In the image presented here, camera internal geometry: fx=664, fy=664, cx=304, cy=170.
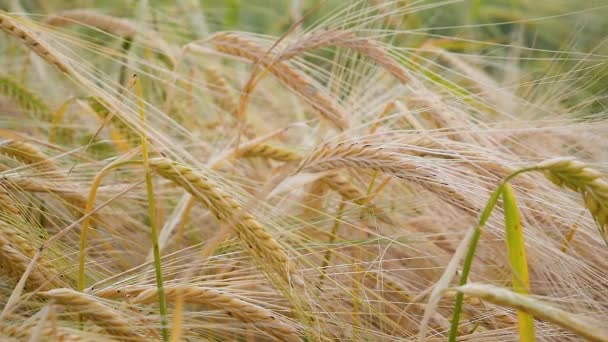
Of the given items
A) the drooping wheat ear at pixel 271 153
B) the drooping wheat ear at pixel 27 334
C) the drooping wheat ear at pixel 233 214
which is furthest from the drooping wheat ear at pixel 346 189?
the drooping wheat ear at pixel 27 334

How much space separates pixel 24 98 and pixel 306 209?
0.84 m

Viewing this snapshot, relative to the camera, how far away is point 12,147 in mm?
1310

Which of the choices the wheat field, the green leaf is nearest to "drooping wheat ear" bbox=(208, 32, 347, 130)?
the wheat field

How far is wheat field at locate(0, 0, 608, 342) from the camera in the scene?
0.95 metres

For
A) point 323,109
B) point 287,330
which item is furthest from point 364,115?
point 287,330

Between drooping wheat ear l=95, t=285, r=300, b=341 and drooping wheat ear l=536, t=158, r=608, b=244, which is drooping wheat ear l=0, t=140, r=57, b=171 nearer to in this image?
drooping wheat ear l=95, t=285, r=300, b=341

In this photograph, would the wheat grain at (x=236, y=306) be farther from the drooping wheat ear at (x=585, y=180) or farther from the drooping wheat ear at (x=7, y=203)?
the drooping wheat ear at (x=585, y=180)

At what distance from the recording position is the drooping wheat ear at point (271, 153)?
150 cm

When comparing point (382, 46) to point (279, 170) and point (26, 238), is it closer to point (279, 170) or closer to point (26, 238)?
point (279, 170)

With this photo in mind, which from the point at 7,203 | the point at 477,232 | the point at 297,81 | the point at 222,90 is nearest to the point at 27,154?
the point at 7,203

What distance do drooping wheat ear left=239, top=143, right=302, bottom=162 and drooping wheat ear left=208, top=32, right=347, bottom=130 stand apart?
134 millimetres

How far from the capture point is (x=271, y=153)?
1.52 m

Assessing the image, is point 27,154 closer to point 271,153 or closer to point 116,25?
point 271,153

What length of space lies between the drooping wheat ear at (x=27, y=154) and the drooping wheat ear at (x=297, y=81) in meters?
0.52
